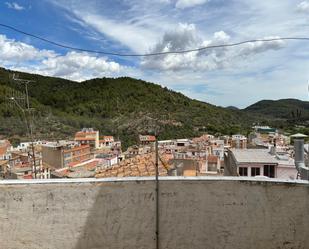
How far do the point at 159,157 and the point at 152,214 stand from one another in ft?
13.9

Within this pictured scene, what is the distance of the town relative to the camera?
6.30 m

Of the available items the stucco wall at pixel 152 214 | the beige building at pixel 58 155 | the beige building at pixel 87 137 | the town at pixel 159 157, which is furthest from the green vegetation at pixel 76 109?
the stucco wall at pixel 152 214

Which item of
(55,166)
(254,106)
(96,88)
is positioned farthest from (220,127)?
(254,106)

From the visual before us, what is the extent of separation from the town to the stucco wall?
2.15 ft

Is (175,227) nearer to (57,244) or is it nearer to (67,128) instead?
(57,244)

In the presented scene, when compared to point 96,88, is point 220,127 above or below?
below

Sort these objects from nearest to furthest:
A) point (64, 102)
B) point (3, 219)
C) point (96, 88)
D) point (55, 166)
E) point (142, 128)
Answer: point (3, 219)
point (142, 128)
point (55, 166)
point (64, 102)
point (96, 88)

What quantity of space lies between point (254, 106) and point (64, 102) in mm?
55333

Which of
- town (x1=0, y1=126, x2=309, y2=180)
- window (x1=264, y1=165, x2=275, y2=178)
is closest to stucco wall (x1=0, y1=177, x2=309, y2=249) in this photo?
town (x1=0, y1=126, x2=309, y2=180)

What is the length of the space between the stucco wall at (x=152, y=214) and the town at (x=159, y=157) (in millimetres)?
654

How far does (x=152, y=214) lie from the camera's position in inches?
116

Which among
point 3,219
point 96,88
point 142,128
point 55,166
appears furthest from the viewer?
point 96,88

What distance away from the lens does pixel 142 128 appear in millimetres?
3541

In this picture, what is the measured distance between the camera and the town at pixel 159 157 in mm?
6298
